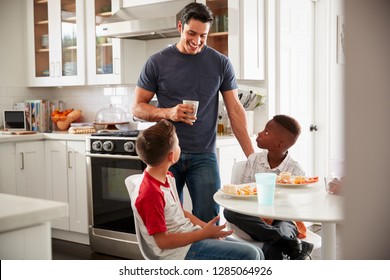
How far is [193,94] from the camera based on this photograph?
2262 mm

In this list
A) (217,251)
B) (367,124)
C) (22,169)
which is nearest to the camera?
(367,124)

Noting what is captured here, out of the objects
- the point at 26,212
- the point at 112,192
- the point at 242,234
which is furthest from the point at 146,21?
the point at 26,212

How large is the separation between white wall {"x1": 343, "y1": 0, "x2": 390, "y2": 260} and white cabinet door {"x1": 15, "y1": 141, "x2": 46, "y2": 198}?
3.76 metres

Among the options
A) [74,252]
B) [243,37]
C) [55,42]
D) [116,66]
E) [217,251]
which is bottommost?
[74,252]

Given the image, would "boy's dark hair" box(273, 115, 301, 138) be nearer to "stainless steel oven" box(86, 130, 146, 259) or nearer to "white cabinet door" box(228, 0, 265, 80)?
→ "white cabinet door" box(228, 0, 265, 80)

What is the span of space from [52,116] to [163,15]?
1.44 metres

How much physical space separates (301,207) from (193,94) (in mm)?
891

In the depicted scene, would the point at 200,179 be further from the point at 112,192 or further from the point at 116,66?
the point at 116,66

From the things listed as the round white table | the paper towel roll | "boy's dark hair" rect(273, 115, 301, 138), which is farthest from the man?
the paper towel roll

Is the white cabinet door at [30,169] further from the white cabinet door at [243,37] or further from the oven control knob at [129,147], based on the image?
the white cabinet door at [243,37]

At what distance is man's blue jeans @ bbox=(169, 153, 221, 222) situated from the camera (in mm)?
2195

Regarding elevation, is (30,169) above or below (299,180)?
below

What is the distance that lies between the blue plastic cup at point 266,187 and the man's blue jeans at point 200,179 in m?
0.61

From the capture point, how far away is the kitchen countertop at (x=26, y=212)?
708 mm
